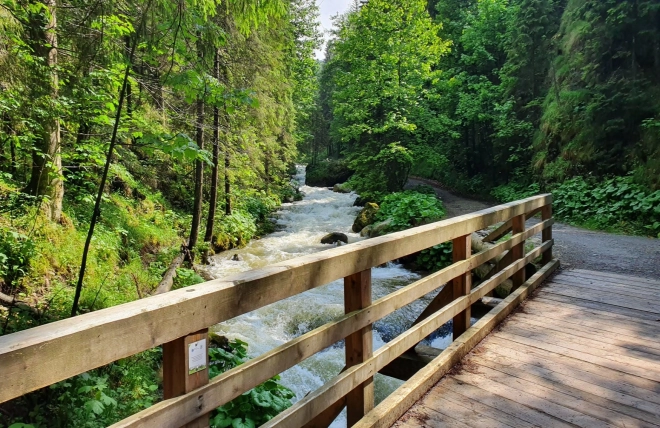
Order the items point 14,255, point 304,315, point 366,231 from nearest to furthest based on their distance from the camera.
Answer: point 14,255 < point 304,315 < point 366,231

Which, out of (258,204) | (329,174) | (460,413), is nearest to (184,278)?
(460,413)

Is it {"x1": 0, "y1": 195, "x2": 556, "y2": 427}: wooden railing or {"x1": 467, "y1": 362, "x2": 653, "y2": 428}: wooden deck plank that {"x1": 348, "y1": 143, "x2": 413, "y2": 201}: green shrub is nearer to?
{"x1": 0, "y1": 195, "x2": 556, "y2": 427}: wooden railing

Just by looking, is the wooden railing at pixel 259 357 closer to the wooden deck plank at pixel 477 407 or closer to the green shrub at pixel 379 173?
the wooden deck plank at pixel 477 407

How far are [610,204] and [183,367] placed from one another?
42.3ft

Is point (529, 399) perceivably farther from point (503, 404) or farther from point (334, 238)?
point (334, 238)

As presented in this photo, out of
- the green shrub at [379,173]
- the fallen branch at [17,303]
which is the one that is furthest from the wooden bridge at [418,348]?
the green shrub at [379,173]

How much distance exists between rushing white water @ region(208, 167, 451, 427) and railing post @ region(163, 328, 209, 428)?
153 inches

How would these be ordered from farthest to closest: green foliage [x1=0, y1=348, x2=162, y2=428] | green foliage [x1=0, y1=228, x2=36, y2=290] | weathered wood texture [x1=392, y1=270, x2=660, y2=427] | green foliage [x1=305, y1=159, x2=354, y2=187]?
green foliage [x1=305, y1=159, x2=354, y2=187], green foliage [x1=0, y1=228, x2=36, y2=290], green foliage [x1=0, y1=348, x2=162, y2=428], weathered wood texture [x1=392, y1=270, x2=660, y2=427]

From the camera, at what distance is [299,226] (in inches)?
617

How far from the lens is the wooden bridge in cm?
123

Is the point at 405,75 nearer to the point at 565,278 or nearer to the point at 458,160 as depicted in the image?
the point at 458,160

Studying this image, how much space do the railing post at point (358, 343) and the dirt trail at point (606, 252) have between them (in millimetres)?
5124

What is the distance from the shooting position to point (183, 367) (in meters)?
1.43

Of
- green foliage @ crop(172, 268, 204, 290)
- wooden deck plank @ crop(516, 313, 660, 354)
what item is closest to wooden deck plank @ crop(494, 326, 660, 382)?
wooden deck plank @ crop(516, 313, 660, 354)
